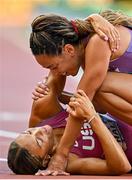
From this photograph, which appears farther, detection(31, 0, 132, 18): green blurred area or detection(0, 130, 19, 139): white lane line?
detection(31, 0, 132, 18): green blurred area

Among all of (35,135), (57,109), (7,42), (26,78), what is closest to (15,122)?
(26,78)

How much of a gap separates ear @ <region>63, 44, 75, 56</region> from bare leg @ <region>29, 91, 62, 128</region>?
26cm

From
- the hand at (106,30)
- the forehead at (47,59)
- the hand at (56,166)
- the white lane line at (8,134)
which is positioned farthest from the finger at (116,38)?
the white lane line at (8,134)

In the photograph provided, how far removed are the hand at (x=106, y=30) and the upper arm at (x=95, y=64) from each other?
22 millimetres

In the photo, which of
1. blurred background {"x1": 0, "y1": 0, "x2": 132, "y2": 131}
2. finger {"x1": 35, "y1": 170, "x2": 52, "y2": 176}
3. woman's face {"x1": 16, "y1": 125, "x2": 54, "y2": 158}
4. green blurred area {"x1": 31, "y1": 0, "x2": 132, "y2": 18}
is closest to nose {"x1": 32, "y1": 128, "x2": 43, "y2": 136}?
woman's face {"x1": 16, "y1": 125, "x2": 54, "y2": 158}

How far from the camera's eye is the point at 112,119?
92.4 inches

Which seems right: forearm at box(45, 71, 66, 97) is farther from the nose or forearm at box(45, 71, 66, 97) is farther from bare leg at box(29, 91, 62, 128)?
the nose

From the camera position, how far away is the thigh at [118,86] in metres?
2.13

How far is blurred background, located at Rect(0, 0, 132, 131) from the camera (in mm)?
3500

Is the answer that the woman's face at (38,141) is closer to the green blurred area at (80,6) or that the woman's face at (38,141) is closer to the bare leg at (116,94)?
the bare leg at (116,94)

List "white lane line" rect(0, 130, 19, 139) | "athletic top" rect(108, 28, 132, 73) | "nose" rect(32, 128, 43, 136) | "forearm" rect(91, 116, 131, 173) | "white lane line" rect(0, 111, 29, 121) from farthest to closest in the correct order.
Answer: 1. "white lane line" rect(0, 111, 29, 121)
2. "white lane line" rect(0, 130, 19, 139)
3. "athletic top" rect(108, 28, 132, 73)
4. "nose" rect(32, 128, 43, 136)
5. "forearm" rect(91, 116, 131, 173)

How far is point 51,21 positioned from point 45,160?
51cm

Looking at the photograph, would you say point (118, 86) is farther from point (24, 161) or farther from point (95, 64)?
point (24, 161)

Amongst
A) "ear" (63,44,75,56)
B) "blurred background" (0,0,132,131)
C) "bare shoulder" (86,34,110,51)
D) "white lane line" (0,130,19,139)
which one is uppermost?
"bare shoulder" (86,34,110,51)
